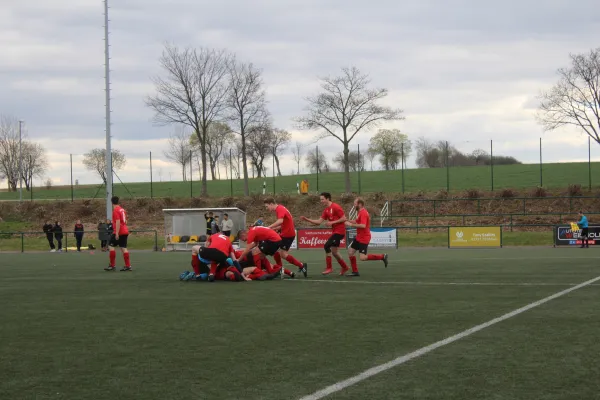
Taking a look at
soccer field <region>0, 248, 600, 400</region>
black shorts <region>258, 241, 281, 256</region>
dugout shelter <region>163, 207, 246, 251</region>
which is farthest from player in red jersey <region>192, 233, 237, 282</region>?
dugout shelter <region>163, 207, 246, 251</region>

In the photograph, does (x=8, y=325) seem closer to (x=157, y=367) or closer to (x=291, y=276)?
(x=157, y=367)

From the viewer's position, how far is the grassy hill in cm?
6097

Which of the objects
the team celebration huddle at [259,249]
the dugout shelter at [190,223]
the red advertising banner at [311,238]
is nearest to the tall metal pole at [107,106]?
the dugout shelter at [190,223]

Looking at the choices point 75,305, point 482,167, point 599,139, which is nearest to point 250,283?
point 75,305

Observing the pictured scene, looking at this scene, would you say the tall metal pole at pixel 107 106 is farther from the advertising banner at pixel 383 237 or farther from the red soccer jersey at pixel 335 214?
the red soccer jersey at pixel 335 214

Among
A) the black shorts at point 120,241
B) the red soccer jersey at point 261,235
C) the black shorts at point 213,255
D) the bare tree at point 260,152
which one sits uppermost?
the bare tree at point 260,152

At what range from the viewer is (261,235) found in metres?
15.4

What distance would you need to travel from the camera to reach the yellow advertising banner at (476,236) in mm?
36156

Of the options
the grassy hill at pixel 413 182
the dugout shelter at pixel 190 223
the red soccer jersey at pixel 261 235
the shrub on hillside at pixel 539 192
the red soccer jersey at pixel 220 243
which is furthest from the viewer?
the grassy hill at pixel 413 182

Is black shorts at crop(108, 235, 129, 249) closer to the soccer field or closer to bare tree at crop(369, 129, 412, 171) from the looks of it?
the soccer field

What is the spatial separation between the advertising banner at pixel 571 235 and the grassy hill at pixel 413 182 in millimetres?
18736

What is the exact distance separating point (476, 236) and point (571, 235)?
4.73 meters

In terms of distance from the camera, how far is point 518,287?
13.4 meters

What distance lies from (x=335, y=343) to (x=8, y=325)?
Result: 15.0 feet
